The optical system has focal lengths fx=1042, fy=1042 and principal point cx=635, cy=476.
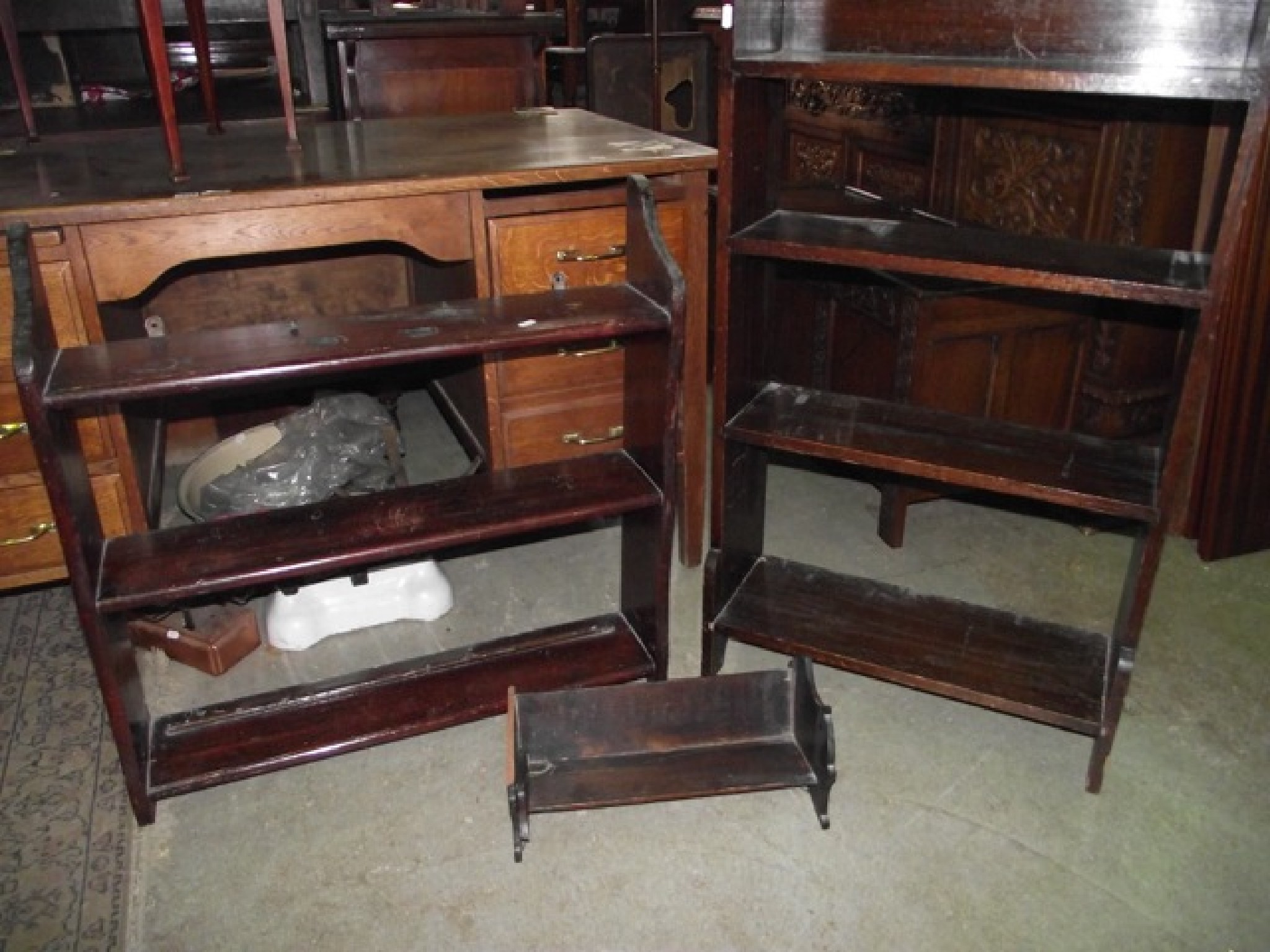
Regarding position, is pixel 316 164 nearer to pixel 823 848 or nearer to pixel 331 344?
pixel 331 344

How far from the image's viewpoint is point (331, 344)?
66.7 inches

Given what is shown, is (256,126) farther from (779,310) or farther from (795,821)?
(795,821)

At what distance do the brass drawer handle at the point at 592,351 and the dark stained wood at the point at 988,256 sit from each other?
0.45m

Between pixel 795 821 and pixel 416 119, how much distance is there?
2.01m

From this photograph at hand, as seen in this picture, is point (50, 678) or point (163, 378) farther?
point (50, 678)

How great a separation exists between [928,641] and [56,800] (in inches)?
64.1

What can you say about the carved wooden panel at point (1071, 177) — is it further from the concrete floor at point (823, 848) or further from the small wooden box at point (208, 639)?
the small wooden box at point (208, 639)

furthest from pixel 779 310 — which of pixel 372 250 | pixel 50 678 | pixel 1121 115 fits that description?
pixel 50 678

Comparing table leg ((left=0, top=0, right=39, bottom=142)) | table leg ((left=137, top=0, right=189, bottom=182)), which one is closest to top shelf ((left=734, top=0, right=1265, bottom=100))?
table leg ((left=137, top=0, right=189, bottom=182))

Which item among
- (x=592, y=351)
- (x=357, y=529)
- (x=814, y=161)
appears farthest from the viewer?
(x=814, y=161)

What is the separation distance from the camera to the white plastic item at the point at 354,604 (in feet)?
7.43

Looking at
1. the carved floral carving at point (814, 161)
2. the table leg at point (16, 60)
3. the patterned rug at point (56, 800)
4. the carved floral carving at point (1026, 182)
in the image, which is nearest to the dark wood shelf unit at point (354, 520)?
the patterned rug at point (56, 800)

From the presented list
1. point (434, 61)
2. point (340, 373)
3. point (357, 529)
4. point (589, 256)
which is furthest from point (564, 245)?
point (434, 61)

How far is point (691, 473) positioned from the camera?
8.28ft
